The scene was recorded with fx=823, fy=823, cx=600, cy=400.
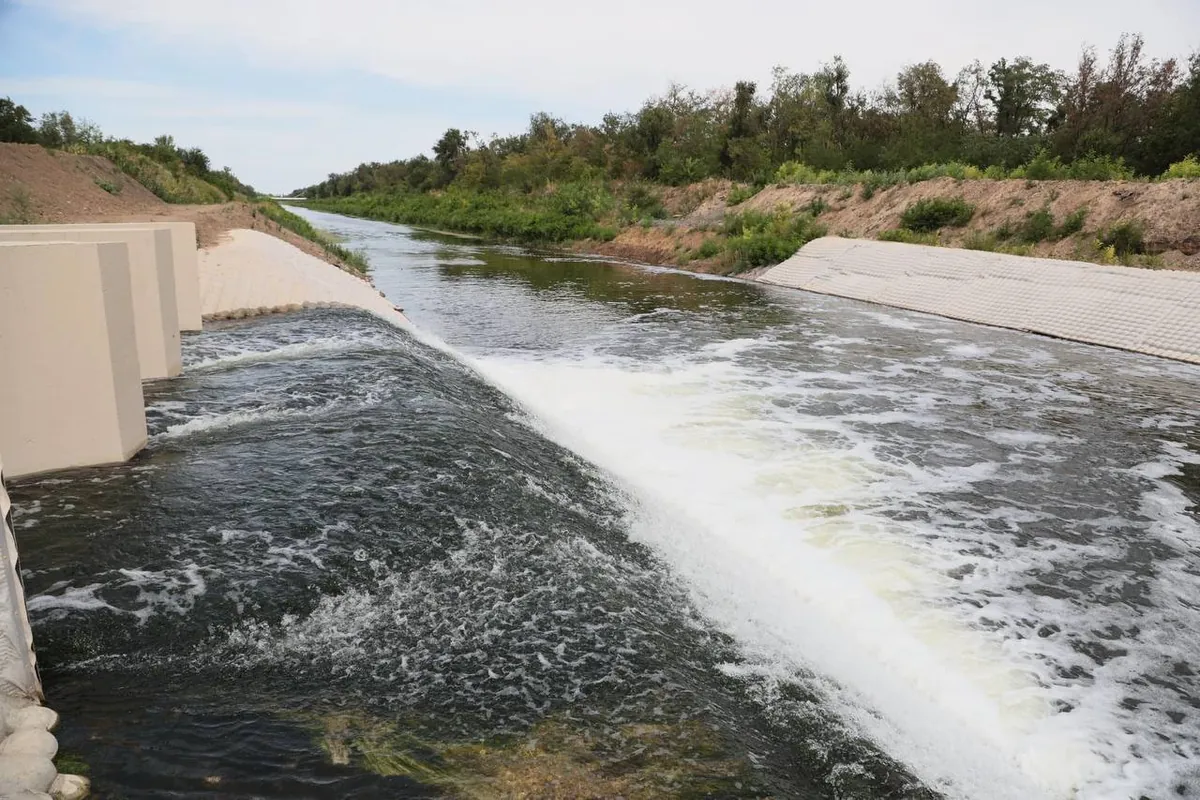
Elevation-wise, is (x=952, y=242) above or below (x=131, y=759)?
above

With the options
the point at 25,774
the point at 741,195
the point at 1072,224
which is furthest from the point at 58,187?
the point at 1072,224

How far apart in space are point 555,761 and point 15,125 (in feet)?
105

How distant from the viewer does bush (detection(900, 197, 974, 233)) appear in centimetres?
2200

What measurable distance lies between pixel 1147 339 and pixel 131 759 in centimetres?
1585

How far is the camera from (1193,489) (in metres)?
7.51

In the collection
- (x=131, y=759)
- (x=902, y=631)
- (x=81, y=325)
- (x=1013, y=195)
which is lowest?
(x=902, y=631)

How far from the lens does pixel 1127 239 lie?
17406 millimetres

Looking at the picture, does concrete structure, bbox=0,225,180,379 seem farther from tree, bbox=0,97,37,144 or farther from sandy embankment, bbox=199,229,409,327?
tree, bbox=0,97,37,144

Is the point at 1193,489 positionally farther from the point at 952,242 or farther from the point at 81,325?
the point at 952,242

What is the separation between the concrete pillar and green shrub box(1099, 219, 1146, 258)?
1830 centimetres

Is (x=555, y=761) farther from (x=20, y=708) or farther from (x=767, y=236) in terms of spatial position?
(x=767, y=236)

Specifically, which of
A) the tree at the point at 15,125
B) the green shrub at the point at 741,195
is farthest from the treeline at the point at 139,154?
the green shrub at the point at 741,195

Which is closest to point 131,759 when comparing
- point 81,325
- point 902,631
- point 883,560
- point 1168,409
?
point 81,325

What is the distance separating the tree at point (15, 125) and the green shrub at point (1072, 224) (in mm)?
30175
